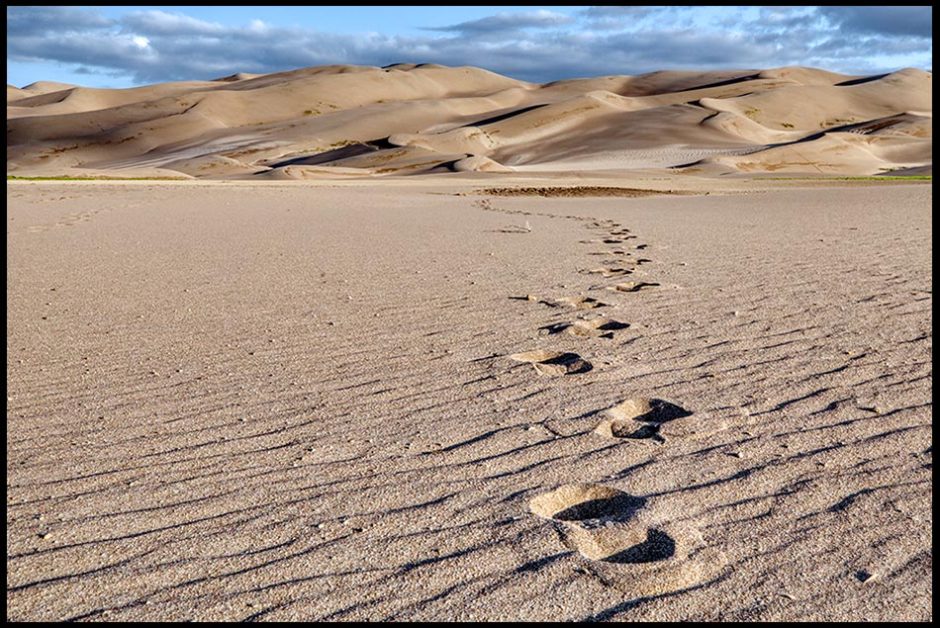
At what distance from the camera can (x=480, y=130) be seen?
2869 inches

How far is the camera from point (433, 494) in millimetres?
2977

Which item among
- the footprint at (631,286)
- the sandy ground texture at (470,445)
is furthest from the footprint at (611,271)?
the footprint at (631,286)

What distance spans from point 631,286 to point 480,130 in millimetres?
67284

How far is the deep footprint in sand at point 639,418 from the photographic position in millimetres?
3584

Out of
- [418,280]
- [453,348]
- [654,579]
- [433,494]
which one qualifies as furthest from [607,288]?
[654,579]

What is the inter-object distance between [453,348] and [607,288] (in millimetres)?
2214

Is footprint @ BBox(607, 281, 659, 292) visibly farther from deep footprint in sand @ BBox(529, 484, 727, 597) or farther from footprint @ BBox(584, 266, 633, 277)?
deep footprint in sand @ BBox(529, 484, 727, 597)

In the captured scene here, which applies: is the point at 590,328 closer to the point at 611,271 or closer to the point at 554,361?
the point at 554,361

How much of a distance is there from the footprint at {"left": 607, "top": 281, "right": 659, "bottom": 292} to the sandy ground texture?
0.05 meters

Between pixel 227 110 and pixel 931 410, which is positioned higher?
pixel 227 110

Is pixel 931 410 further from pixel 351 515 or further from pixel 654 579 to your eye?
pixel 351 515

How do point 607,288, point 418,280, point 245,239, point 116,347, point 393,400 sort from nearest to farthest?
point 393,400, point 116,347, point 607,288, point 418,280, point 245,239

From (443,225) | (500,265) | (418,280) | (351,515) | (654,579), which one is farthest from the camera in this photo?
(443,225)

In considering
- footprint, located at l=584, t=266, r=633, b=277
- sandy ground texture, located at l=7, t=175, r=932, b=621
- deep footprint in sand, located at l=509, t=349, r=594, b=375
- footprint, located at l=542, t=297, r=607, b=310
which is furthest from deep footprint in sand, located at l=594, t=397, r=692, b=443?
footprint, located at l=584, t=266, r=633, b=277
